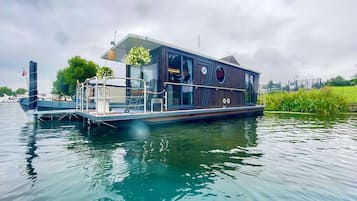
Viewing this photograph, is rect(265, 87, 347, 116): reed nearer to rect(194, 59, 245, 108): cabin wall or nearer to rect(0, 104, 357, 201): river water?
rect(194, 59, 245, 108): cabin wall

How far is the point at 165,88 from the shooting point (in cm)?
576

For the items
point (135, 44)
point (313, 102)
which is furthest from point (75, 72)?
point (313, 102)

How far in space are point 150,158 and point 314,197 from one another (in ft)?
6.58

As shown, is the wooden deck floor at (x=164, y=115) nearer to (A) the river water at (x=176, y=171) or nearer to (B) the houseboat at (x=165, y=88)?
(B) the houseboat at (x=165, y=88)

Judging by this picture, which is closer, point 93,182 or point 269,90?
point 93,182

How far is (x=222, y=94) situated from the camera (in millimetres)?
7977

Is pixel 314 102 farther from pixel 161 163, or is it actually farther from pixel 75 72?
pixel 75 72

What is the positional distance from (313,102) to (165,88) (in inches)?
445

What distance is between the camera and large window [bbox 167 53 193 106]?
6057 millimetres

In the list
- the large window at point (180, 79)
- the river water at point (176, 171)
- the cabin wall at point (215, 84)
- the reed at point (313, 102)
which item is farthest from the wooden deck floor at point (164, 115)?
the reed at point (313, 102)

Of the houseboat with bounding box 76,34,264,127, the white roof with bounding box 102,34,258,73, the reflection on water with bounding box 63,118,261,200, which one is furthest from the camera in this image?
the white roof with bounding box 102,34,258,73

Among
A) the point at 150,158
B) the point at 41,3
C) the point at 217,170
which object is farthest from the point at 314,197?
the point at 41,3

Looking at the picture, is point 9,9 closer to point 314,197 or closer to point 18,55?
point 18,55

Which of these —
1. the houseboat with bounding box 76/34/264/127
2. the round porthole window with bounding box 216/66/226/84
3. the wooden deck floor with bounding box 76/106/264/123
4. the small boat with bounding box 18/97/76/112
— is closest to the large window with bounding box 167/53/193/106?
the houseboat with bounding box 76/34/264/127
